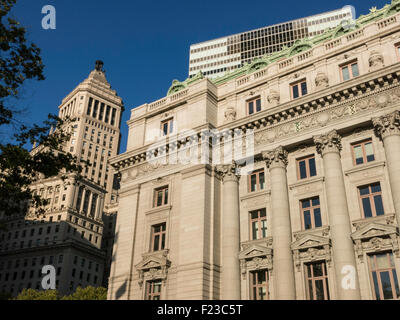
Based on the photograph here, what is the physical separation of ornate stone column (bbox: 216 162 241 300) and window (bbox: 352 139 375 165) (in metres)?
10.1

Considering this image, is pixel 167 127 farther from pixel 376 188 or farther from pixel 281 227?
pixel 376 188

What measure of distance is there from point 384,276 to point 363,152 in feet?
31.0

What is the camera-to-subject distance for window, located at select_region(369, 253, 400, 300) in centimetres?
2674

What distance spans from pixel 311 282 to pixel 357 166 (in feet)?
30.2

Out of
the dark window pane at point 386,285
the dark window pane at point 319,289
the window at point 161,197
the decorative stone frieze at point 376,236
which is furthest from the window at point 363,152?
the window at point 161,197

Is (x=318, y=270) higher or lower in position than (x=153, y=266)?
lower

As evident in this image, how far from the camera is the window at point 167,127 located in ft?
143

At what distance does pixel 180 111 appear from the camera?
4350 centimetres

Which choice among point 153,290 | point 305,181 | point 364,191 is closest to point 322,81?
point 305,181

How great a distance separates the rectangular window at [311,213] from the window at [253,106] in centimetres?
1061

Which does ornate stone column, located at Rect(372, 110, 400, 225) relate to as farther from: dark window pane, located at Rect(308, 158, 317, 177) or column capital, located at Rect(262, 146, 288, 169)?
column capital, located at Rect(262, 146, 288, 169)


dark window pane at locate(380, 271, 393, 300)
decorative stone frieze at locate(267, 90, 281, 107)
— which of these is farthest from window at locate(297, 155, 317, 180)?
dark window pane at locate(380, 271, 393, 300)

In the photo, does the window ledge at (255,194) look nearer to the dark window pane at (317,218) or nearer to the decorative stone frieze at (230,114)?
the dark window pane at (317,218)

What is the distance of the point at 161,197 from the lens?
40.8 metres
